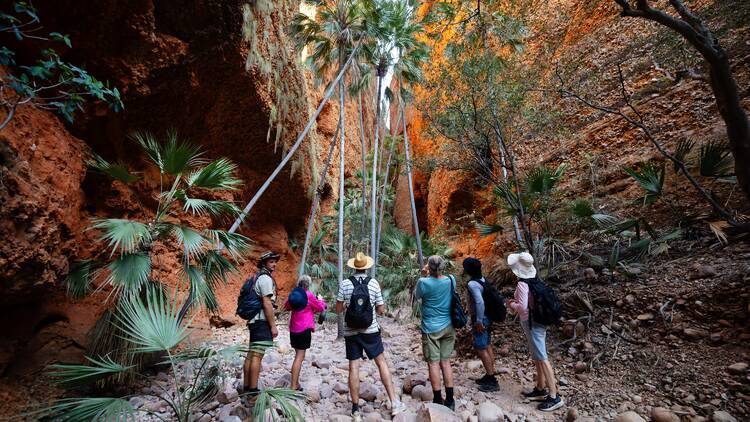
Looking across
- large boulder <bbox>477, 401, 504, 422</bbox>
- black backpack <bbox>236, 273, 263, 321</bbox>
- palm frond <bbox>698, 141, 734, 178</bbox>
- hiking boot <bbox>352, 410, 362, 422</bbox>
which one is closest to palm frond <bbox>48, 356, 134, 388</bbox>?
black backpack <bbox>236, 273, 263, 321</bbox>

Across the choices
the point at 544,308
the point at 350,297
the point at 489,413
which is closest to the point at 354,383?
the point at 350,297

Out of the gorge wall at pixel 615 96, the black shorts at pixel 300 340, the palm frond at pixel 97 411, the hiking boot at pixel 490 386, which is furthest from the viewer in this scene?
the gorge wall at pixel 615 96

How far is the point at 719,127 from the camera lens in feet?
20.4

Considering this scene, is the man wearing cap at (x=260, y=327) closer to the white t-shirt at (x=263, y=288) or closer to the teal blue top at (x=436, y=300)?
the white t-shirt at (x=263, y=288)

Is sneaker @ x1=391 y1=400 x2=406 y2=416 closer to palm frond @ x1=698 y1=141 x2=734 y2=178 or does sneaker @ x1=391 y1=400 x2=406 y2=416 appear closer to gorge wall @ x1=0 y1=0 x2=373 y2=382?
gorge wall @ x1=0 y1=0 x2=373 y2=382

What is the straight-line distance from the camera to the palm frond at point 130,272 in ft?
10.8

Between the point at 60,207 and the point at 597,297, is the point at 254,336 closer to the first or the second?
the point at 60,207

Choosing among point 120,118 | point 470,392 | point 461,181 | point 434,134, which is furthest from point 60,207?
point 461,181

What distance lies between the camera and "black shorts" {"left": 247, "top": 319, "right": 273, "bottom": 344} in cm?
374

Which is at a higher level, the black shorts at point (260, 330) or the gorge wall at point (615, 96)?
the gorge wall at point (615, 96)

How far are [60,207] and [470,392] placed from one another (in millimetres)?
5831

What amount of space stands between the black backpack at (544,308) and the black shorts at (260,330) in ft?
9.56

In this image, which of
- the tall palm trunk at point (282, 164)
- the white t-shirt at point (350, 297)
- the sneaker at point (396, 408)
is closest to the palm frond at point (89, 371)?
the white t-shirt at point (350, 297)

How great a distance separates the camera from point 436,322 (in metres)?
3.72
